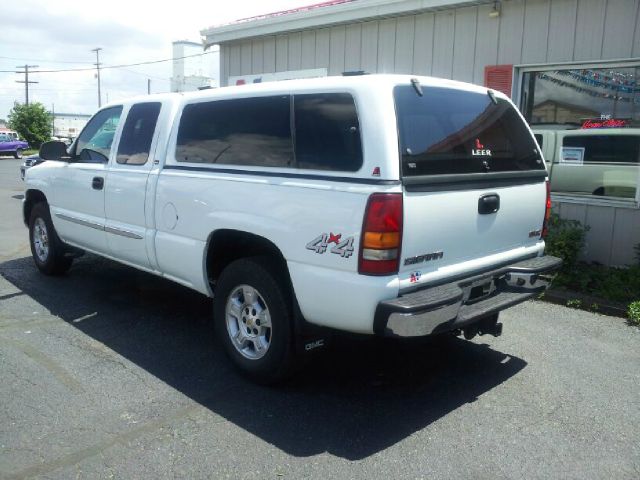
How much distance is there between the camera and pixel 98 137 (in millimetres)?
5949

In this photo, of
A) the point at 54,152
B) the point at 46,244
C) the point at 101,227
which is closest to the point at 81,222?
the point at 101,227

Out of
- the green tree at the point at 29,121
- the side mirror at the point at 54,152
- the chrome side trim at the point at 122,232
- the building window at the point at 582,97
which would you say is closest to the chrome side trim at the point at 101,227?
the chrome side trim at the point at 122,232

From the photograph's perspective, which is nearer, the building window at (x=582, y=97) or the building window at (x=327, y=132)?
the building window at (x=327, y=132)

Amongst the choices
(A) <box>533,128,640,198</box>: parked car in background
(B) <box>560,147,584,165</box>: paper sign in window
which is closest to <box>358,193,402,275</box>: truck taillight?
(A) <box>533,128,640,198</box>: parked car in background

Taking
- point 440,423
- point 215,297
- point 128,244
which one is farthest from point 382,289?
point 128,244

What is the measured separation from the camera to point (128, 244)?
5250 millimetres

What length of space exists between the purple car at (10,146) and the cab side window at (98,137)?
3702 centimetres

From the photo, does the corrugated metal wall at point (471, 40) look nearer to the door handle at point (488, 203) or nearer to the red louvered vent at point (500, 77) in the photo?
the red louvered vent at point (500, 77)

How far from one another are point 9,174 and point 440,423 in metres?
25.4

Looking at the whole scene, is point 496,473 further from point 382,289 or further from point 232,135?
point 232,135

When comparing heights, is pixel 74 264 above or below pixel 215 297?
below

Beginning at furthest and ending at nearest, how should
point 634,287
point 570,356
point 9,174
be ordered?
point 9,174, point 634,287, point 570,356

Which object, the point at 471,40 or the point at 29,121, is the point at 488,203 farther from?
the point at 29,121

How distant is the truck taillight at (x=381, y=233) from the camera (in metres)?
3.28
